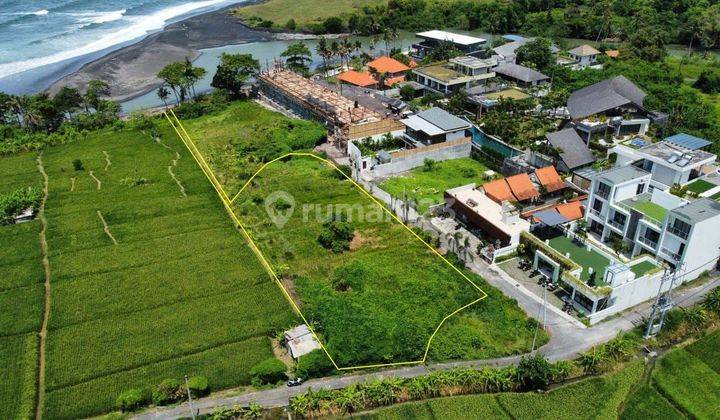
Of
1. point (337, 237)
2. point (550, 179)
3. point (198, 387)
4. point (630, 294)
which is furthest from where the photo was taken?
point (550, 179)

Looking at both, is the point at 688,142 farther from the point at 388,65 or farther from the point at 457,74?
the point at 388,65

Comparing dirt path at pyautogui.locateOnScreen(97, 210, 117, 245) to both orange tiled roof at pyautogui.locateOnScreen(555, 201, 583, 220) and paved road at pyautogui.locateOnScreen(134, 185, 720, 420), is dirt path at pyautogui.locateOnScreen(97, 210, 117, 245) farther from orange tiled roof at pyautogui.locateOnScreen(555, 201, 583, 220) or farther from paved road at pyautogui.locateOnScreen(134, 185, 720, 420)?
orange tiled roof at pyautogui.locateOnScreen(555, 201, 583, 220)

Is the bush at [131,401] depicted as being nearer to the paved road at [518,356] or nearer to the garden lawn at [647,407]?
the paved road at [518,356]

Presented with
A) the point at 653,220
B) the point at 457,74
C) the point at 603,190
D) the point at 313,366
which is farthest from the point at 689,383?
the point at 457,74

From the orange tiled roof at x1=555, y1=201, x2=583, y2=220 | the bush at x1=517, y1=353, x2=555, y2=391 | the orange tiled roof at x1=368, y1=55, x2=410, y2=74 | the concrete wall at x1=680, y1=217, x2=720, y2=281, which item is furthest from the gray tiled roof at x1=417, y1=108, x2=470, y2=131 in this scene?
the bush at x1=517, y1=353, x2=555, y2=391

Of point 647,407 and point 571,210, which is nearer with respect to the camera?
point 647,407

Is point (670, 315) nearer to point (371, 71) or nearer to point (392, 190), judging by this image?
point (392, 190)
